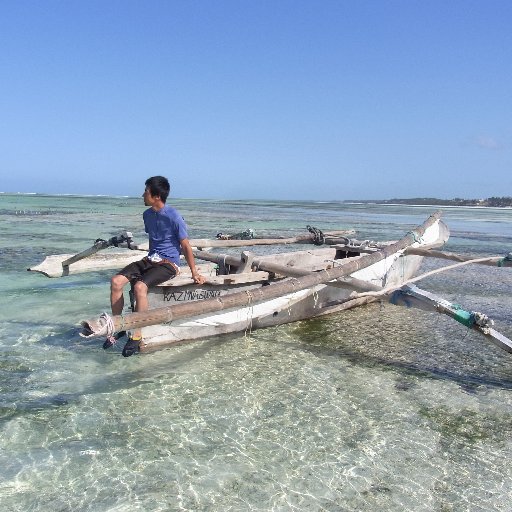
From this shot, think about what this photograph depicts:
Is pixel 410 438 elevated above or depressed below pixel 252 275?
below

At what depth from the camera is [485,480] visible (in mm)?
3963

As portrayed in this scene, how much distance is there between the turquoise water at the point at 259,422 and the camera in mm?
3734

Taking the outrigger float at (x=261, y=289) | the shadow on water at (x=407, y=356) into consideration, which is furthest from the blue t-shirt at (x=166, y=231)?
the shadow on water at (x=407, y=356)

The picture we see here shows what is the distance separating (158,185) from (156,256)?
2.92 ft

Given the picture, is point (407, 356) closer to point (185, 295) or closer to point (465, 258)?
point (465, 258)

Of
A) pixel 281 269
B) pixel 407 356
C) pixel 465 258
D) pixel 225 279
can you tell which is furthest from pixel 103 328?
pixel 465 258

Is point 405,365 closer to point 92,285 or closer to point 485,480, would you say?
point 485,480

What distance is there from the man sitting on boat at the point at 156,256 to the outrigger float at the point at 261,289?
0.25 m

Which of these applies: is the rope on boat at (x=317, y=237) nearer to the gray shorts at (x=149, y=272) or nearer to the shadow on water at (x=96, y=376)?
the shadow on water at (x=96, y=376)

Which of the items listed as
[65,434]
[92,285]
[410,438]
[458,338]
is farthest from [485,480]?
[92,285]

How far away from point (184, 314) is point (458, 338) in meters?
5.59

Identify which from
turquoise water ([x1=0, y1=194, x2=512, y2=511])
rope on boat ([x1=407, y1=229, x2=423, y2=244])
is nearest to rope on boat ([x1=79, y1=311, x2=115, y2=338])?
turquoise water ([x1=0, y1=194, x2=512, y2=511])

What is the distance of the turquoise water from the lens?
373cm

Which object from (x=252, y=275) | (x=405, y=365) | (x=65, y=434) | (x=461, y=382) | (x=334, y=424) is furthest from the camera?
(x=252, y=275)
